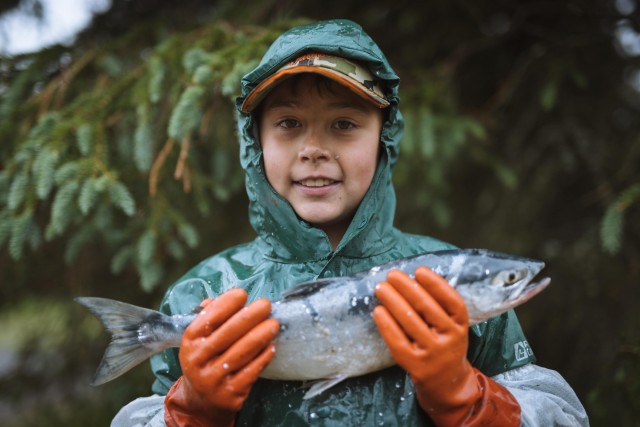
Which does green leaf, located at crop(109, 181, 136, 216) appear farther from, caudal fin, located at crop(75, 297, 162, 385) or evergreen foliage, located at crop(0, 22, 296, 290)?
caudal fin, located at crop(75, 297, 162, 385)

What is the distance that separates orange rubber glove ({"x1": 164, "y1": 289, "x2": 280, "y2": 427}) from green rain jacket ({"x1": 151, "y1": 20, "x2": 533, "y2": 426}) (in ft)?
0.71

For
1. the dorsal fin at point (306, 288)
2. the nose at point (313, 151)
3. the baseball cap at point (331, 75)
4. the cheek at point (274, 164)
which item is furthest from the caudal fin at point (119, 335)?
the baseball cap at point (331, 75)

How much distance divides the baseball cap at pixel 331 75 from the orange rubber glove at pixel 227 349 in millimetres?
858

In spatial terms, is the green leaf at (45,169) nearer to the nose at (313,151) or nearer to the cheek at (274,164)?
the cheek at (274,164)

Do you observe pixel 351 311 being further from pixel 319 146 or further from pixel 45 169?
pixel 45 169

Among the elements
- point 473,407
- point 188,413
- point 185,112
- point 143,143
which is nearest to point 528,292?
point 473,407

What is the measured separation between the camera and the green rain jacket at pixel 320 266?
211 centimetres

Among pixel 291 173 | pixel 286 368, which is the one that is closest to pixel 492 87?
pixel 291 173

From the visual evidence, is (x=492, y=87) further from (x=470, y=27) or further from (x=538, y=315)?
(x=538, y=315)

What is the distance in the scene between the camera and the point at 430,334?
196 cm

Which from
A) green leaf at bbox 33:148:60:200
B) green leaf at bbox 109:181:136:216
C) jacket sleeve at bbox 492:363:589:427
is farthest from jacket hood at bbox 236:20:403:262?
green leaf at bbox 33:148:60:200

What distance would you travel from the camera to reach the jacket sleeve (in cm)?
214

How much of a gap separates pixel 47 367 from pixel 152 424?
419 centimetres

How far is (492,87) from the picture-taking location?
5.22 meters
